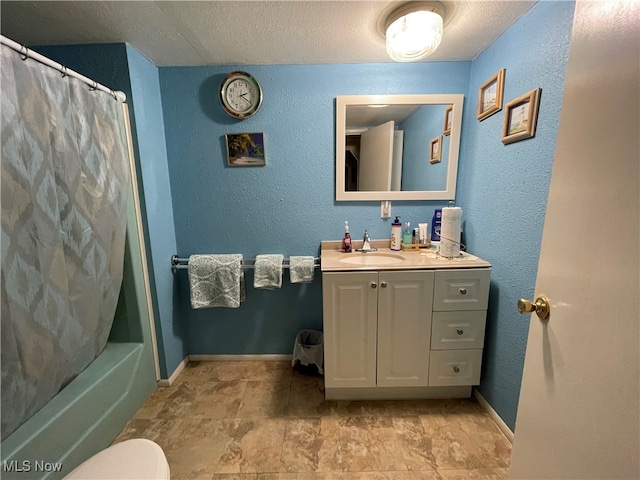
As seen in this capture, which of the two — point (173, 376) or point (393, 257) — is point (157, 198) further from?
point (393, 257)

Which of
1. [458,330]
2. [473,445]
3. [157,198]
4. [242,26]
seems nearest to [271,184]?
[157,198]

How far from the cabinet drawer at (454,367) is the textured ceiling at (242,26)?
1.67 meters

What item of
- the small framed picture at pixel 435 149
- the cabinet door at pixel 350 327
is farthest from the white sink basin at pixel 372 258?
the small framed picture at pixel 435 149

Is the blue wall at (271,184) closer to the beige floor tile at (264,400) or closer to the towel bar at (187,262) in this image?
the towel bar at (187,262)

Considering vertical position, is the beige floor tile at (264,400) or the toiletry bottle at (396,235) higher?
the toiletry bottle at (396,235)

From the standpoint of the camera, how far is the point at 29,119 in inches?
35.8

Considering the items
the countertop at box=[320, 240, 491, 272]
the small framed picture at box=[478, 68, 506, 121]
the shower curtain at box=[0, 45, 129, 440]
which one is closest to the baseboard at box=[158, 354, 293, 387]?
the shower curtain at box=[0, 45, 129, 440]

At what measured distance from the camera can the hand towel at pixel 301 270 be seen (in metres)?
1.68

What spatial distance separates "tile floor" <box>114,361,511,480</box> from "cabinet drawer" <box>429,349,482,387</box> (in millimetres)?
167

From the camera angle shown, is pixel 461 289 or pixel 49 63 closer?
pixel 49 63

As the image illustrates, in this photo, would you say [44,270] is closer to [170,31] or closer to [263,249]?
[263,249]

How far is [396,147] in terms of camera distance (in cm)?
167

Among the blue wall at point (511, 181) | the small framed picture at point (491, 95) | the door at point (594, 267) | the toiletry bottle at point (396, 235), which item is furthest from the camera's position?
the toiletry bottle at point (396, 235)

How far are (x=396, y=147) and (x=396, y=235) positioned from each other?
57 cm
